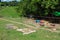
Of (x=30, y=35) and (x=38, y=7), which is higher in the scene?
(x=38, y=7)

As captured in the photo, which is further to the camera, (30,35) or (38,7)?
(38,7)

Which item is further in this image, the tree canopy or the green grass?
the tree canopy

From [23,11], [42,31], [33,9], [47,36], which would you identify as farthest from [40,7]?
[47,36]

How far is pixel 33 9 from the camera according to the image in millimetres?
17922

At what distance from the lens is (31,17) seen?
1892 centimetres

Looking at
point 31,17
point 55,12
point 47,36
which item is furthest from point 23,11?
point 47,36

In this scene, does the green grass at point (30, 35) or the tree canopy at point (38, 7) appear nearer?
the green grass at point (30, 35)

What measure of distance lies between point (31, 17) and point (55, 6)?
2.81 m

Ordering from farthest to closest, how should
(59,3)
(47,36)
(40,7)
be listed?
(40,7)
(59,3)
(47,36)

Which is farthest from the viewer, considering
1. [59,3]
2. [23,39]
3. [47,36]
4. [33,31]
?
[59,3]

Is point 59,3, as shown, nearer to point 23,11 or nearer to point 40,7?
point 40,7

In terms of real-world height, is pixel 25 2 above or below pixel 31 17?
above

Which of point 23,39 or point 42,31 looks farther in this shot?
point 42,31

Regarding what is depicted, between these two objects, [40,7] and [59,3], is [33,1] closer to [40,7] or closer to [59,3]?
[40,7]
